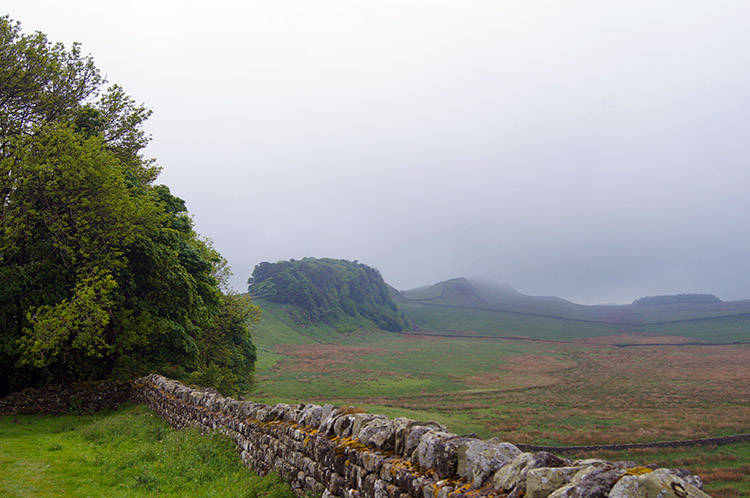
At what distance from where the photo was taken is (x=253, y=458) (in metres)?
9.03

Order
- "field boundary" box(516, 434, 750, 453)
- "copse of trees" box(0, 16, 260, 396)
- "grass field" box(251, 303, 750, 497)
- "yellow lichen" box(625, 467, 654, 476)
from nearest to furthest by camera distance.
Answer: "yellow lichen" box(625, 467, 654, 476), "copse of trees" box(0, 16, 260, 396), "field boundary" box(516, 434, 750, 453), "grass field" box(251, 303, 750, 497)

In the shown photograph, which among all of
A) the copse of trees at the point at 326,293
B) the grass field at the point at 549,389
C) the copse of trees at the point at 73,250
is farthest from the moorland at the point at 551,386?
the copse of trees at the point at 73,250

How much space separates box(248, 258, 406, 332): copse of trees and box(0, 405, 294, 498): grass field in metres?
131

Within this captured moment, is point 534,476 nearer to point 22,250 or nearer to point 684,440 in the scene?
point 22,250

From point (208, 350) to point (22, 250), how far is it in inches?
537

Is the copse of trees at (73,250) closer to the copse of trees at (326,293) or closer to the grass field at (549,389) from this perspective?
the grass field at (549,389)

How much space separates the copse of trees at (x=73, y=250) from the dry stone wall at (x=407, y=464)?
12.3 meters

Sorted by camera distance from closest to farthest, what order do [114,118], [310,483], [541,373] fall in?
[310,483]
[114,118]
[541,373]

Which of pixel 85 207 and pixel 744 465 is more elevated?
pixel 85 207

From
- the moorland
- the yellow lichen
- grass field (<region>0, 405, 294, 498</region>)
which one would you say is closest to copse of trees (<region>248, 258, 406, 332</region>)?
the moorland

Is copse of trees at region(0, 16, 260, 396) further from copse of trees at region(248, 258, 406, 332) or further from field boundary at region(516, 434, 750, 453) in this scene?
copse of trees at region(248, 258, 406, 332)

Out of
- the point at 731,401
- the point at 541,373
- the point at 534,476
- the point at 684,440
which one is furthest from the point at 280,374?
the point at 534,476

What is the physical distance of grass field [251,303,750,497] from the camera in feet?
95.2

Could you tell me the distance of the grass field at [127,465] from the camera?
8492 mm
